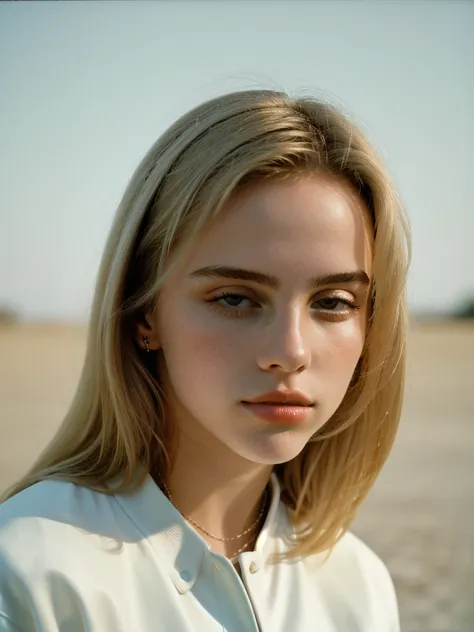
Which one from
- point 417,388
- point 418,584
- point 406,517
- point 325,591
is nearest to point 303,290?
point 325,591

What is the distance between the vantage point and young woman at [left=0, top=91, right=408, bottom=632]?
195 centimetres

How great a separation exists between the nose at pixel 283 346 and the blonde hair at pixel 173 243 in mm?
301

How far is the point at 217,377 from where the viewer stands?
78.5 inches

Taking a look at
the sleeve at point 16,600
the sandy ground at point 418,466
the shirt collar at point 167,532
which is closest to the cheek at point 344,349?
the shirt collar at point 167,532

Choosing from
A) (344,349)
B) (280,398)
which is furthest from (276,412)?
(344,349)

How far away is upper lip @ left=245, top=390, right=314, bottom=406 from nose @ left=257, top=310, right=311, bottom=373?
0.05 metres

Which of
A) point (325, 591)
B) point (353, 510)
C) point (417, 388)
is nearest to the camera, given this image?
point (325, 591)

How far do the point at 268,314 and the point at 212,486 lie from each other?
552 millimetres

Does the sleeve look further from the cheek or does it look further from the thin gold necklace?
the cheek

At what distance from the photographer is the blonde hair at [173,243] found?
2053 mm

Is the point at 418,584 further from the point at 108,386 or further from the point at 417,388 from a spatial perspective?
the point at 417,388

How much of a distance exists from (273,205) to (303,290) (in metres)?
0.21

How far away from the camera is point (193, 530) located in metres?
2.12

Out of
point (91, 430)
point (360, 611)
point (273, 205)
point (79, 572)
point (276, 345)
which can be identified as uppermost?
point (273, 205)
